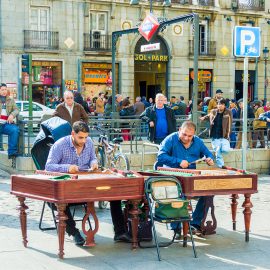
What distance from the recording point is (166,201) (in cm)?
767

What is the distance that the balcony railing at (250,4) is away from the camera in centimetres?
3938

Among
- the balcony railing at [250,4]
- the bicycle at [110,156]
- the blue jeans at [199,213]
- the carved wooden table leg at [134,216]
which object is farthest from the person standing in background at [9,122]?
the balcony railing at [250,4]

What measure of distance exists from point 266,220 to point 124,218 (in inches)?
97.4

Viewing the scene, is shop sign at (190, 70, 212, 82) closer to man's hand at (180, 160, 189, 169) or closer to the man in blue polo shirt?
the man in blue polo shirt

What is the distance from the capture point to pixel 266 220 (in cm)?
988

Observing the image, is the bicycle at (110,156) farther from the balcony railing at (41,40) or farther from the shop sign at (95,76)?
the shop sign at (95,76)

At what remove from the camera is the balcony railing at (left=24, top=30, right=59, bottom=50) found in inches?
1308

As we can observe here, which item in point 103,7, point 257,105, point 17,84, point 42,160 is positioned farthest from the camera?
point 103,7

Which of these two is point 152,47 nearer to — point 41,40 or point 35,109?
point 35,109

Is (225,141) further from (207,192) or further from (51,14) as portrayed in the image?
(51,14)

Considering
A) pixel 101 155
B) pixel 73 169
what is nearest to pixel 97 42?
pixel 101 155

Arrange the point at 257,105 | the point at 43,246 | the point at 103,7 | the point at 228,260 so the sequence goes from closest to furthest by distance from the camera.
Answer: the point at 228,260
the point at 43,246
the point at 257,105
the point at 103,7

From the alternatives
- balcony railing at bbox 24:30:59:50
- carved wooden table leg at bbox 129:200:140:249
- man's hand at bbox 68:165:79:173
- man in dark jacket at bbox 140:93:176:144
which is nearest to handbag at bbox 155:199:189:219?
carved wooden table leg at bbox 129:200:140:249

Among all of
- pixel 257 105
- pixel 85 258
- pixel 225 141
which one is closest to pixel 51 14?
pixel 257 105
